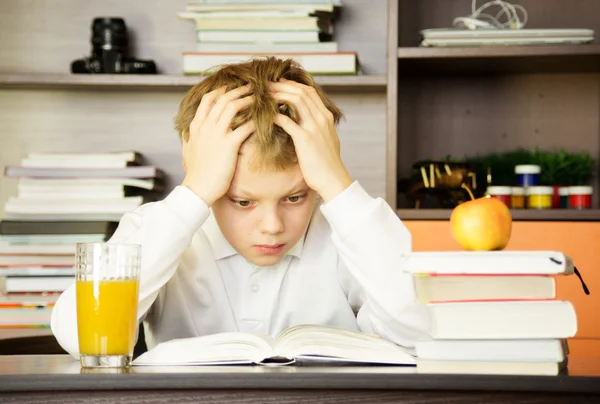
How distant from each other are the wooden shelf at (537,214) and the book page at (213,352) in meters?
1.24

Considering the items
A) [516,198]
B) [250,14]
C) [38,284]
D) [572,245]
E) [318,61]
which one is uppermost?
[250,14]

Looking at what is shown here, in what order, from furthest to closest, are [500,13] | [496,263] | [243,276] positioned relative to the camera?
[500,13] → [243,276] → [496,263]

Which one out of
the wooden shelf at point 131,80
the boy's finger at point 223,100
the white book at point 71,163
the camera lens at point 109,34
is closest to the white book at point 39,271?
the white book at point 71,163

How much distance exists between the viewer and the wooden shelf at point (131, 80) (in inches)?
86.6

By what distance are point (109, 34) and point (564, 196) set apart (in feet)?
4.23

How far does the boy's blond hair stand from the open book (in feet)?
1.10

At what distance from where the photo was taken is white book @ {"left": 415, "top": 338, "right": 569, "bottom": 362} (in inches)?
34.8

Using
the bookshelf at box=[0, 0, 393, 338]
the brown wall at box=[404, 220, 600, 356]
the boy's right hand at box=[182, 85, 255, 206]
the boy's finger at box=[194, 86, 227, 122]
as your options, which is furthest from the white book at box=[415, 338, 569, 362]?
the bookshelf at box=[0, 0, 393, 338]

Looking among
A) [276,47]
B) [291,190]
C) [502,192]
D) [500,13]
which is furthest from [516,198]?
[291,190]

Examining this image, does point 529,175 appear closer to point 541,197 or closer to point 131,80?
point 541,197

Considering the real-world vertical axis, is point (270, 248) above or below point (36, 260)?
above

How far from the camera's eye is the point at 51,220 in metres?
2.22

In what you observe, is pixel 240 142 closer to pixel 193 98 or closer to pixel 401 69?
pixel 193 98

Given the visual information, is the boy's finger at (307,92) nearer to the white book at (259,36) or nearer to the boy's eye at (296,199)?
the boy's eye at (296,199)
